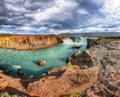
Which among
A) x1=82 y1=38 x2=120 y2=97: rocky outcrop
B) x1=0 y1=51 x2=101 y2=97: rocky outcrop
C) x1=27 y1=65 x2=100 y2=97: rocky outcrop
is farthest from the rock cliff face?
x1=27 y1=65 x2=100 y2=97: rocky outcrop

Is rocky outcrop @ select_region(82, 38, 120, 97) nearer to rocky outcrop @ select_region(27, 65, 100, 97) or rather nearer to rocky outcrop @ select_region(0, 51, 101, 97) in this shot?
rocky outcrop @ select_region(0, 51, 101, 97)

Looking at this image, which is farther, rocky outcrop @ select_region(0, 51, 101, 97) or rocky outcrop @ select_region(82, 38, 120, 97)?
rocky outcrop @ select_region(0, 51, 101, 97)

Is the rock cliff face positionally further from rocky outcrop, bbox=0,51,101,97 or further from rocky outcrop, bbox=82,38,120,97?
rocky outcrop, bbox=0,51,101,97

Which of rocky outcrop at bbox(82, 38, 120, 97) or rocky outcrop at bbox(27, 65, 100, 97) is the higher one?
rocky outcrop at bbox(82, 38, 120, 97)

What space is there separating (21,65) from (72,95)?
28404 millimetres

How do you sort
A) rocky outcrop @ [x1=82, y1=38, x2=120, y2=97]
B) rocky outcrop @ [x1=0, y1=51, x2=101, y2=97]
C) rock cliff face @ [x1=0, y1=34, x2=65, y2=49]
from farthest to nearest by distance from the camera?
rock cliff face @ [x1=0, y1=34, x2=65, y2=49], rocky outcrop @ [x1=0, y1=51, x2=101, y2=97], rocky outcrop @ [x1=82, y1=38, x2=120, y2=97]

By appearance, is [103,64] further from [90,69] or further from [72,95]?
[72,95]

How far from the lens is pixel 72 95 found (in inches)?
1124

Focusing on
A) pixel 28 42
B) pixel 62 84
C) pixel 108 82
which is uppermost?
pixel 108 82

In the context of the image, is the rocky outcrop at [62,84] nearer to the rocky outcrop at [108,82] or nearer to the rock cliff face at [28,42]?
the rocky outcrop at [108,82]

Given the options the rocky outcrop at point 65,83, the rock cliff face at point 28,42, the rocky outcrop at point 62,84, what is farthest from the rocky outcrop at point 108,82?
the rock cliff face at point 28,42

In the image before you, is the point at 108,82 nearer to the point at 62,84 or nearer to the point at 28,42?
the point at 62,84

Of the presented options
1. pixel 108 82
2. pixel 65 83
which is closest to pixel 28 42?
pixel 65 83

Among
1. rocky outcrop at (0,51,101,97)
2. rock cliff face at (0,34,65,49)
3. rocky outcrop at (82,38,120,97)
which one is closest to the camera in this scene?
rocky outcrop at (82,38,120,97)
